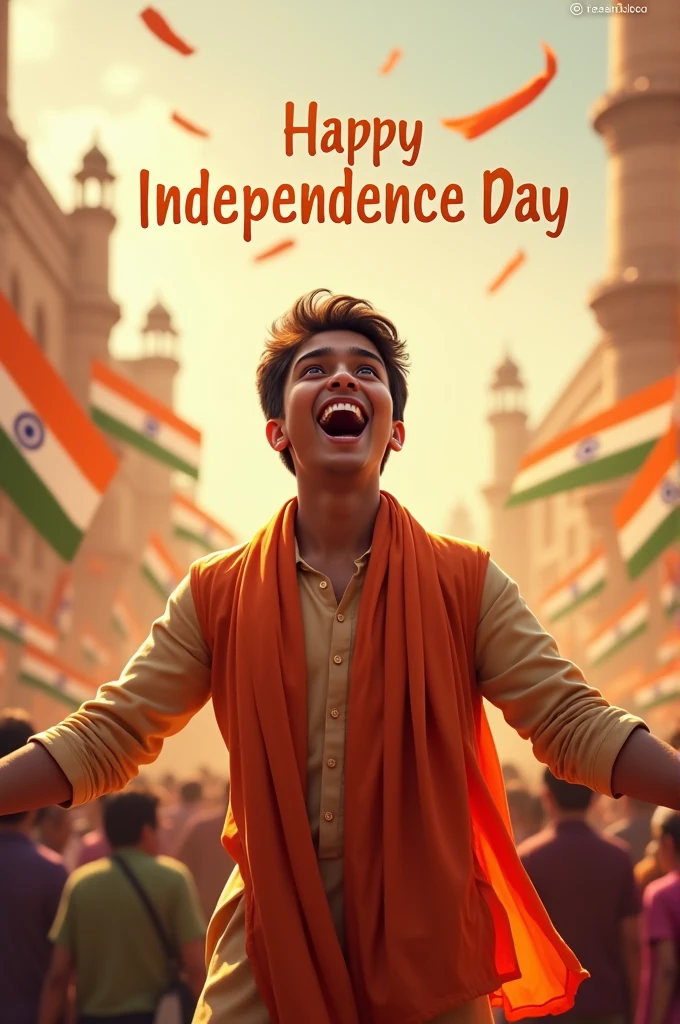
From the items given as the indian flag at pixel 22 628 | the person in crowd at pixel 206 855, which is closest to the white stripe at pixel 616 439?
the indian flag at pixel 22 628

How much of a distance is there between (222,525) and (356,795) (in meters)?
18.3

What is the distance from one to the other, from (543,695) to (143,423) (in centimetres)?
1440

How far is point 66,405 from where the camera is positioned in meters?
9.59

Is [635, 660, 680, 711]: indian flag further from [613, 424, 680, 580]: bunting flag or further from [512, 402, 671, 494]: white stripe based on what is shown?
[613, 424, 680, 580]: bunting flag

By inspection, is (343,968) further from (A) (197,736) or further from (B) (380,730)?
(A) (197,736)

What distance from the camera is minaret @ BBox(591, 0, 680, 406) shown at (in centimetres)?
2719

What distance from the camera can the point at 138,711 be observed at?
8.95 feet

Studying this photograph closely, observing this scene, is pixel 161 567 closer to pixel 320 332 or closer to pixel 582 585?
pixel 582 585

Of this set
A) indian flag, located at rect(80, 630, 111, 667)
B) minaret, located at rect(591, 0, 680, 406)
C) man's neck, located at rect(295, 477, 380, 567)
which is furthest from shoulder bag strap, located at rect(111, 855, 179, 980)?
indian flag, located at rect(80, 630, 111, 667)

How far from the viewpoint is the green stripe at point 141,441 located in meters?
16.5

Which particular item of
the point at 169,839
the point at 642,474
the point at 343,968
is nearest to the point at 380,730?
the point at 343,968

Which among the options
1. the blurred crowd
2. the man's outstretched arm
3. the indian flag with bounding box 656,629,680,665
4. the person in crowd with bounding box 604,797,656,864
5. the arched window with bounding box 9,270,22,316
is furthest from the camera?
the arched window with bounding box 9,270,22,316

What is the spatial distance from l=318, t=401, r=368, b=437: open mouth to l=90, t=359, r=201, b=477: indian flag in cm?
1386

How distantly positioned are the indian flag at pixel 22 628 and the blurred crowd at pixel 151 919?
759cm
